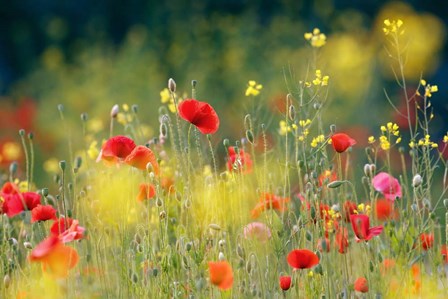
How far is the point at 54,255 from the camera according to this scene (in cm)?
226

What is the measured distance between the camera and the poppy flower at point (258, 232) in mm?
2766

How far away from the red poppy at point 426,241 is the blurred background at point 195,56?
12.9ft

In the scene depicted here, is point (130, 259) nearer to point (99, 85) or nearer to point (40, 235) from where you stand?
point (40, 235)

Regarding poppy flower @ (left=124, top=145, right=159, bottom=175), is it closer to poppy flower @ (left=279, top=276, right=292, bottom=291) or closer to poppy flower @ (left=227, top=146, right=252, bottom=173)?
poppy flower @ (left=227, top=146, right=252, bottom=173)

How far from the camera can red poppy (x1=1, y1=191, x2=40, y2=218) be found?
280 centimetres

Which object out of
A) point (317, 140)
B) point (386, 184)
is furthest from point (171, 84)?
point (386, 184)

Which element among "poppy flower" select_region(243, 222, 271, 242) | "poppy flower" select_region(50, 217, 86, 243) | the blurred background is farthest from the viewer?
the blurred background

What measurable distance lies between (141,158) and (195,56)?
584 cm

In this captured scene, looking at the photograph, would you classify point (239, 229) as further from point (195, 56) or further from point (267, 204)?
point (195, 56)

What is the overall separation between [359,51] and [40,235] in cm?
565

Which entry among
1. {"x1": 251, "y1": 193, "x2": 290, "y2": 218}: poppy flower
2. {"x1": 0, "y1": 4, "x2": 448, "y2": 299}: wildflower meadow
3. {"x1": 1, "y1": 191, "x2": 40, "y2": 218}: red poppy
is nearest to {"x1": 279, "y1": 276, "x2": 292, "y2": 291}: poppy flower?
{"x1": 0, "y1": 4, "x2": 448, "y2": 299}: wildflower meadow

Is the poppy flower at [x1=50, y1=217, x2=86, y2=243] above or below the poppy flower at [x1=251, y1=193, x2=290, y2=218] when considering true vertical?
below

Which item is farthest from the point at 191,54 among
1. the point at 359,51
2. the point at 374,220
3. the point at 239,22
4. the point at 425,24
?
Answer: the point at 374,220

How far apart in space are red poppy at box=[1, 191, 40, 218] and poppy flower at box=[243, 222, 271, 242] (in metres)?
0.59
